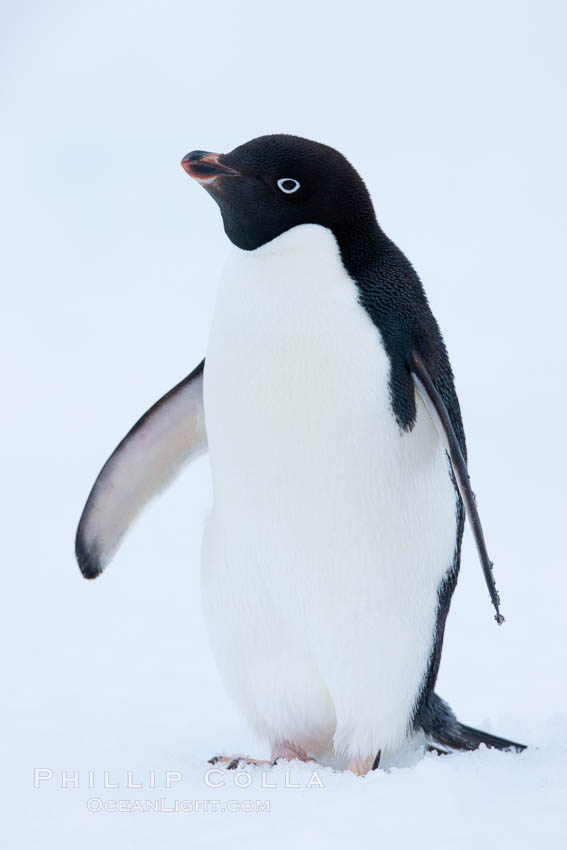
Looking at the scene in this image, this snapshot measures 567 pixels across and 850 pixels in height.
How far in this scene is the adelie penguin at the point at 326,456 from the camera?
1.94m

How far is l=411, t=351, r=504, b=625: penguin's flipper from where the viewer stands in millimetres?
1946

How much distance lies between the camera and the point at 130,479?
2.42 metres

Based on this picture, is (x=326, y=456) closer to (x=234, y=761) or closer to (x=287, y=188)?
(x=287, y=188)

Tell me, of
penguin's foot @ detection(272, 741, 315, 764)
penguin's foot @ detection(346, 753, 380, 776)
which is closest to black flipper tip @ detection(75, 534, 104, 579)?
penguin's foot @ detection(272, 741, 315, 764)

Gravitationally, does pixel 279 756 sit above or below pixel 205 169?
below

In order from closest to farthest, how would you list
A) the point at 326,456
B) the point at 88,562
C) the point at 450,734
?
the point at 326,456 < the point at 450,734 < the point at 88,562

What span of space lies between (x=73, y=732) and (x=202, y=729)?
0.33 m

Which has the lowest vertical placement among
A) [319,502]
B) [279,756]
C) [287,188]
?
[279,756]

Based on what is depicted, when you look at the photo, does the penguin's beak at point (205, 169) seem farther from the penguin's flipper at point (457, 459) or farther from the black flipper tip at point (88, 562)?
the black flipper tip at point (88, 562)

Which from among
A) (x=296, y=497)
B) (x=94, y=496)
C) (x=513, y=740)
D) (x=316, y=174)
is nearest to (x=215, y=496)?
(x=296, y=497)

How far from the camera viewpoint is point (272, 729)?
214cm

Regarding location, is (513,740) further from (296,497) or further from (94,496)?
(94,496)

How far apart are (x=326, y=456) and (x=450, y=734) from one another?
0.69 m

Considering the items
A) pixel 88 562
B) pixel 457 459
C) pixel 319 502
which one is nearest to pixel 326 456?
pixel 319 502
